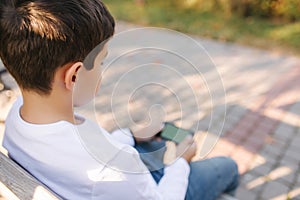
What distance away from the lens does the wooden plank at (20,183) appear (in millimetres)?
986

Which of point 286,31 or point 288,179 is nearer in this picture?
point 288,179

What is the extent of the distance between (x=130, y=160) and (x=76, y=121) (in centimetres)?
24

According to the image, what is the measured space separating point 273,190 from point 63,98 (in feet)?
6.21

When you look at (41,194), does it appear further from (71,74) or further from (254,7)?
(254,7)

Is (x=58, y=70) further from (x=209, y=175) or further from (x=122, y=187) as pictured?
(x=209, y=175)

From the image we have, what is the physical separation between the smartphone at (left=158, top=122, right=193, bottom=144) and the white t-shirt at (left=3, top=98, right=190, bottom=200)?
21.8 inches

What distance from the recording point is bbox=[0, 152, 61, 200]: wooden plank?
99 centimetres

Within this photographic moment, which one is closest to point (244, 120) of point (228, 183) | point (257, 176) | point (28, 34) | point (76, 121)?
point (257, 176)

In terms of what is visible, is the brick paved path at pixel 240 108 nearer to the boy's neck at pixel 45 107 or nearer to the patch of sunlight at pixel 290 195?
the patch of sunlight at pixel 290 195

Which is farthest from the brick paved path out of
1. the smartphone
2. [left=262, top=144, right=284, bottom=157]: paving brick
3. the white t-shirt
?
the white t-shirt

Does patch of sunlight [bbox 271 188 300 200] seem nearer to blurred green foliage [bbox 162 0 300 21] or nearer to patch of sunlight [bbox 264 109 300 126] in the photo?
patch of sunlight [bbox 264 109 300 126]

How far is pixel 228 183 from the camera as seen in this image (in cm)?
192

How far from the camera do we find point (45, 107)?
44.0 inches

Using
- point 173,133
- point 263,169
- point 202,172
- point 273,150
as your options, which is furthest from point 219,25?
point 202,172
